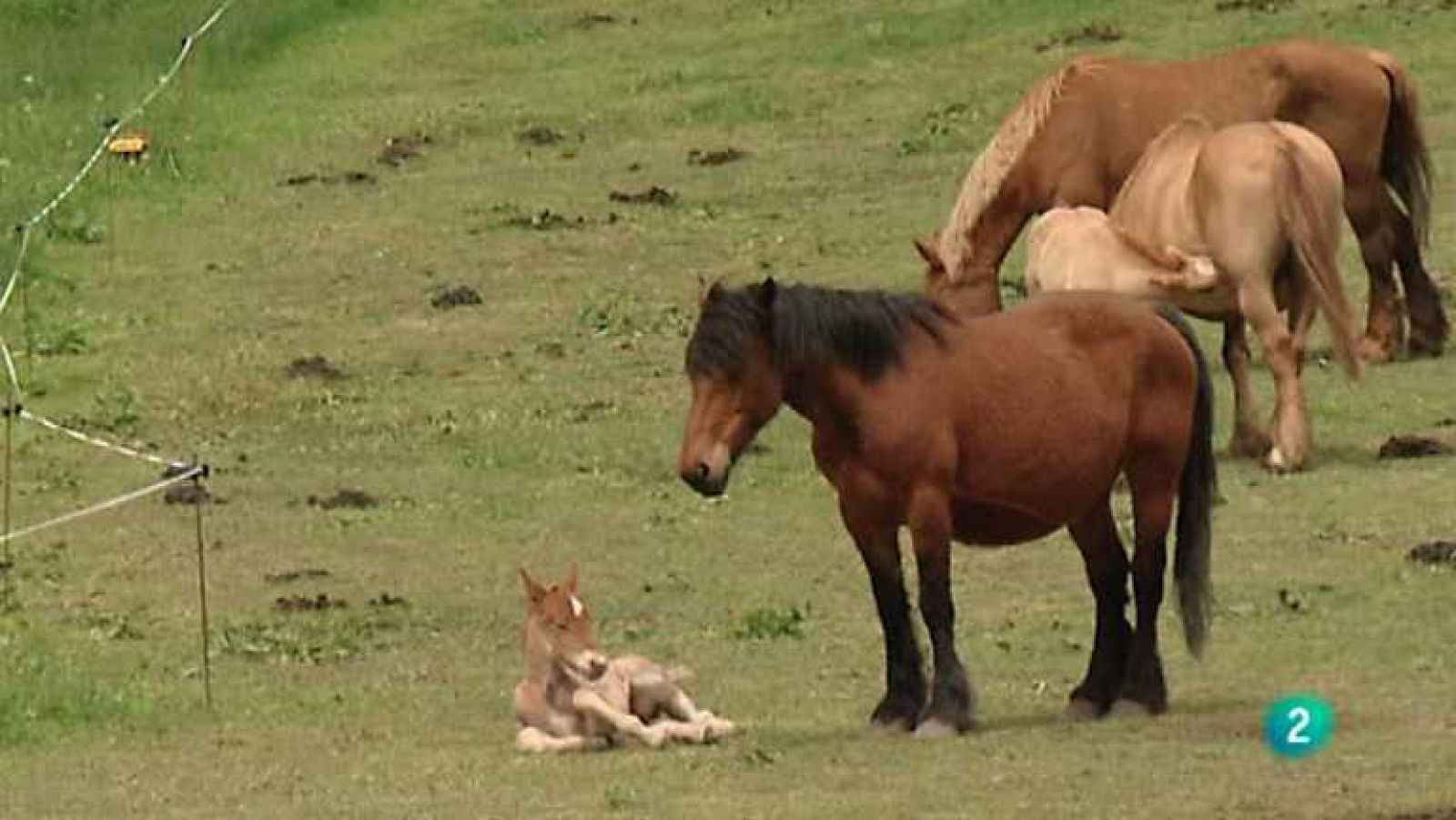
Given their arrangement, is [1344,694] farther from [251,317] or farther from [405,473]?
[251,317]

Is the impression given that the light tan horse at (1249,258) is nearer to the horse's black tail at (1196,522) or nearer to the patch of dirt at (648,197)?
the horse's black tail at (1196,522)

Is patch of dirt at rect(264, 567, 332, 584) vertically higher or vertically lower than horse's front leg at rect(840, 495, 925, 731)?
lower

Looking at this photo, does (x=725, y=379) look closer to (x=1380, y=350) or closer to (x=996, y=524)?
(x=996, y=524)

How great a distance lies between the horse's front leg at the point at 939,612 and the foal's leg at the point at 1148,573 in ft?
1.81

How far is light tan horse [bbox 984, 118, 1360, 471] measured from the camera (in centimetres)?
1848

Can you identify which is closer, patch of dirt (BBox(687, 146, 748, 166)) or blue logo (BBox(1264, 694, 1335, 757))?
blue logo (BBox(1264, 694, 1335, 757))

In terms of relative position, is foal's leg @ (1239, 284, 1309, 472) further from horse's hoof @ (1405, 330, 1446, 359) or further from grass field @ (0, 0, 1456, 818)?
horse's hoof @ (1405, 330, 1446, 359)

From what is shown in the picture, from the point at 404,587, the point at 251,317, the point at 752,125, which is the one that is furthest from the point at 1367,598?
the point at 752,125

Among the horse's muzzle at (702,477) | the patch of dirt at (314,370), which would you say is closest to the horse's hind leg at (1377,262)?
the patch of dirt at (314,370)

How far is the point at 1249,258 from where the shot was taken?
1858 cm

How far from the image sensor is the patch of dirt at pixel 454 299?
77.3 feet

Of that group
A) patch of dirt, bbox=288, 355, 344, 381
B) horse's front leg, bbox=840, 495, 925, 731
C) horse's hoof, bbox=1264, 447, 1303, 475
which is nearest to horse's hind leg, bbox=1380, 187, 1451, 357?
horse's hoof, bbox=1264, 447, 1303, 475

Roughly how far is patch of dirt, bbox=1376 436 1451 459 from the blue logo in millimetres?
6281

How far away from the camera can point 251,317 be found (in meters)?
23.4
